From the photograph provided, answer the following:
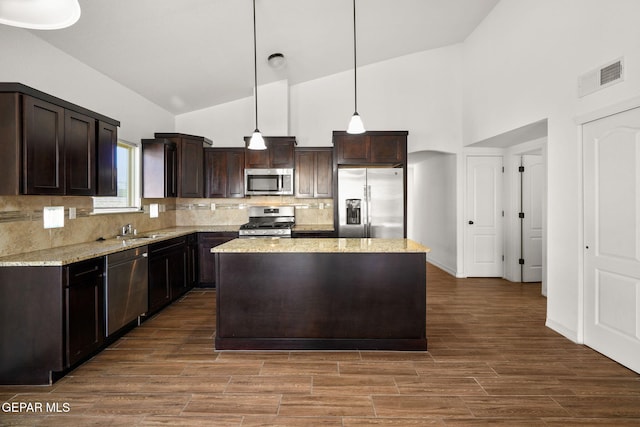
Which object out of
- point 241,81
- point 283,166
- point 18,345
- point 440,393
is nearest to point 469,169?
point 283,166

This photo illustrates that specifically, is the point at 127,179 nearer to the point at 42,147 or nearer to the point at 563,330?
the point at 42,147

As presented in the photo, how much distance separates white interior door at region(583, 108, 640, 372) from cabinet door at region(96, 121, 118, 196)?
4443mm

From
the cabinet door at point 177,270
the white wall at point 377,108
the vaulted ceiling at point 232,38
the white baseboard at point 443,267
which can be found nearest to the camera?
the vaulted ceiling at point 232,38

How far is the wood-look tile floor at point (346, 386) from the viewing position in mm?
2182

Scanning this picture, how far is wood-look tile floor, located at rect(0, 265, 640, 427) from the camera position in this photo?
2182 millimetres

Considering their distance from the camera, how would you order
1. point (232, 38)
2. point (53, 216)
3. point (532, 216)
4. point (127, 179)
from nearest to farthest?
1. point (53, 216)
2. point (232, 38)
3. point (127, 179)
4. point (532, 216)

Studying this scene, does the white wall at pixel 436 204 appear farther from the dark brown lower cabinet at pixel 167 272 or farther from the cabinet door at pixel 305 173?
the dark brown lower cabinet at pixel 167 272

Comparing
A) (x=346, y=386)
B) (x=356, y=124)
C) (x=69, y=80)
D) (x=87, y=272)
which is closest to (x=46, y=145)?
(x=87, y=272)

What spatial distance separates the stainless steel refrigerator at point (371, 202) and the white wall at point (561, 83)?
65.5 inches

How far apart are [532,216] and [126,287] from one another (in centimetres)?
572

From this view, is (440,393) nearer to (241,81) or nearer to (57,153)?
(57,153)

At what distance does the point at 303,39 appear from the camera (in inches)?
179

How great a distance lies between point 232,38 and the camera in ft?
13.1

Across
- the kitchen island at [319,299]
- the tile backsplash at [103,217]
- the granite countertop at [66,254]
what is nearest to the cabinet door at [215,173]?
the tile backsplash at [103,217]
